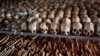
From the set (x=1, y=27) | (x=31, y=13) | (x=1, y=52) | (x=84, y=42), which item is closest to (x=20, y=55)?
(x=1, y=52)

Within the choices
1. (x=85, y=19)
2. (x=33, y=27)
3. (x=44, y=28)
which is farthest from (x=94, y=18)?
(x=33, y=27)

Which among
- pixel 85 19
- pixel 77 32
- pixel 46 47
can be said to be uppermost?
pixel 85 19

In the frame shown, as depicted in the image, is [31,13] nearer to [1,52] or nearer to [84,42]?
[1,52]

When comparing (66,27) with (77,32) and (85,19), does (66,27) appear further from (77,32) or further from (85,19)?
(85,19)

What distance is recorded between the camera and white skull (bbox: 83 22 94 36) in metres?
1.49

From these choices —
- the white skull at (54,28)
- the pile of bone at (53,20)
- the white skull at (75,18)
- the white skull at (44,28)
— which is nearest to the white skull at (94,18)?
the pile of bone at (53,20)

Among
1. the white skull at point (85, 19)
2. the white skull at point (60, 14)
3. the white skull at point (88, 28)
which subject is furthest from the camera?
the white skull at point (60, 14)

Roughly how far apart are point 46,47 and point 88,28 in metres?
0.47

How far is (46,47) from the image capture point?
170cm

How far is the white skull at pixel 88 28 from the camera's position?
149 cm

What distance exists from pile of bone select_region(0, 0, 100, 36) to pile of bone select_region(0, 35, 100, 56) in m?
0.17

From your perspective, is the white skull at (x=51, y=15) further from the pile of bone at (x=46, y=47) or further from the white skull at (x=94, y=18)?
the white skull at (x=94, y=18)

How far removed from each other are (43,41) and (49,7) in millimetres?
497

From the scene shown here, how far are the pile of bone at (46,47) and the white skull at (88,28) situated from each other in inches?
8.5
